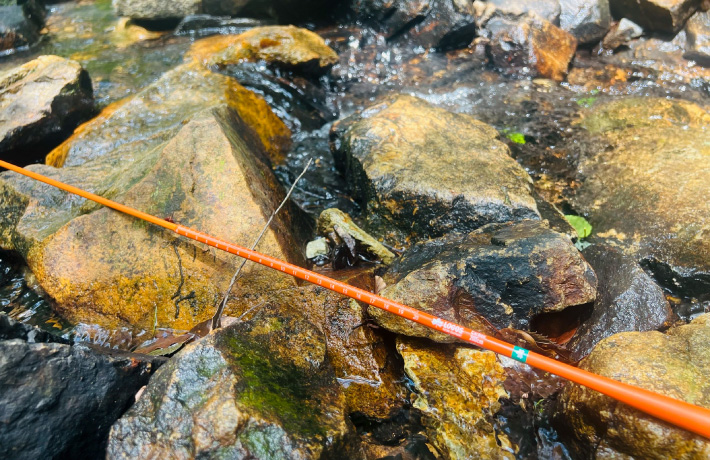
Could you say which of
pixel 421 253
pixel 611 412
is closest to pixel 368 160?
pixel 421 253

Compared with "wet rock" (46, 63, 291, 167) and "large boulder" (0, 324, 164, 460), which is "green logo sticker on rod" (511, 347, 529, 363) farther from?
"wet rock" (46, 63, 291, 167)

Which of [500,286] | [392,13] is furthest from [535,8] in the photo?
[500,286]

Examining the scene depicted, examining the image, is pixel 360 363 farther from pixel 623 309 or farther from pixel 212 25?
pixel 212 25

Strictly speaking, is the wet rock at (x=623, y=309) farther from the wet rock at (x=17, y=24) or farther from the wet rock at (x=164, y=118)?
the wet rock at (x=17, y=24)

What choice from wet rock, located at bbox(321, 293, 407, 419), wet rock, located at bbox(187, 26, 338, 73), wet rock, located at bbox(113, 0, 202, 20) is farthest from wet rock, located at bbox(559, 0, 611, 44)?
wet rock, located at bbox(113, 0, 202, 20)

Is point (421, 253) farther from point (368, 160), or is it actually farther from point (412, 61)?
point (412, 61)

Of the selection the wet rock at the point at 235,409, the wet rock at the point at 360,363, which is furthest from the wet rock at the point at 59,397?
the wet rock at the point at 360,363
